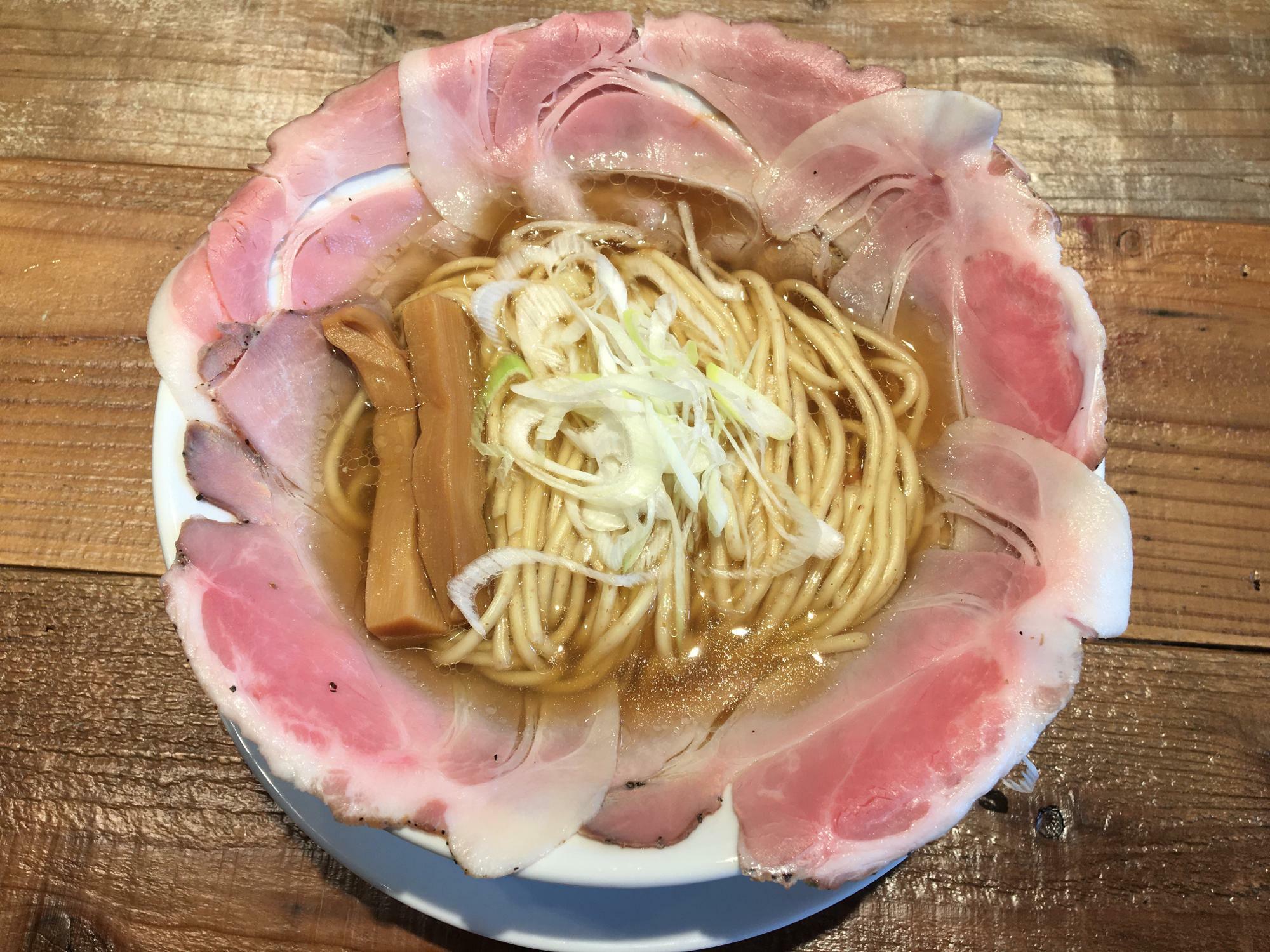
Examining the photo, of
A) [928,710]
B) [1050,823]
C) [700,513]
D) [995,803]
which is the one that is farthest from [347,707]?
[1050,823]

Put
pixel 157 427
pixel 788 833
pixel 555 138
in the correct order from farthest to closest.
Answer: pixel 555 138
pixel 157 427
pixel 788 833

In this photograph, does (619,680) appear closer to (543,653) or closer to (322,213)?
(543,653)

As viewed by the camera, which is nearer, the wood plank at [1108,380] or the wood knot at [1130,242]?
the wood plank at [1108,380]

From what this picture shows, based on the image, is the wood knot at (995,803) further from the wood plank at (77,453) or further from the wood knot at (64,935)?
the wood plank at (77,453)

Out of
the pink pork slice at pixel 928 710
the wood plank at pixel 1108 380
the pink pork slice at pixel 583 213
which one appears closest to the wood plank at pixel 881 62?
the wood plank at pixel 1108 380

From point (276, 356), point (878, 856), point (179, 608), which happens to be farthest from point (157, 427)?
point (878, 856)

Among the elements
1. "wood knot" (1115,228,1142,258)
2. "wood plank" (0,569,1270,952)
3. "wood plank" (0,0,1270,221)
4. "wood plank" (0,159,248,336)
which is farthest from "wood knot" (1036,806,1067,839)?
"wood plank" (0,159,248,336)

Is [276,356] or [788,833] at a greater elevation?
[276,356]

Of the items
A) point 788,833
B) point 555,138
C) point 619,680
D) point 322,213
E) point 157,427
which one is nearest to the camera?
point 788,833
